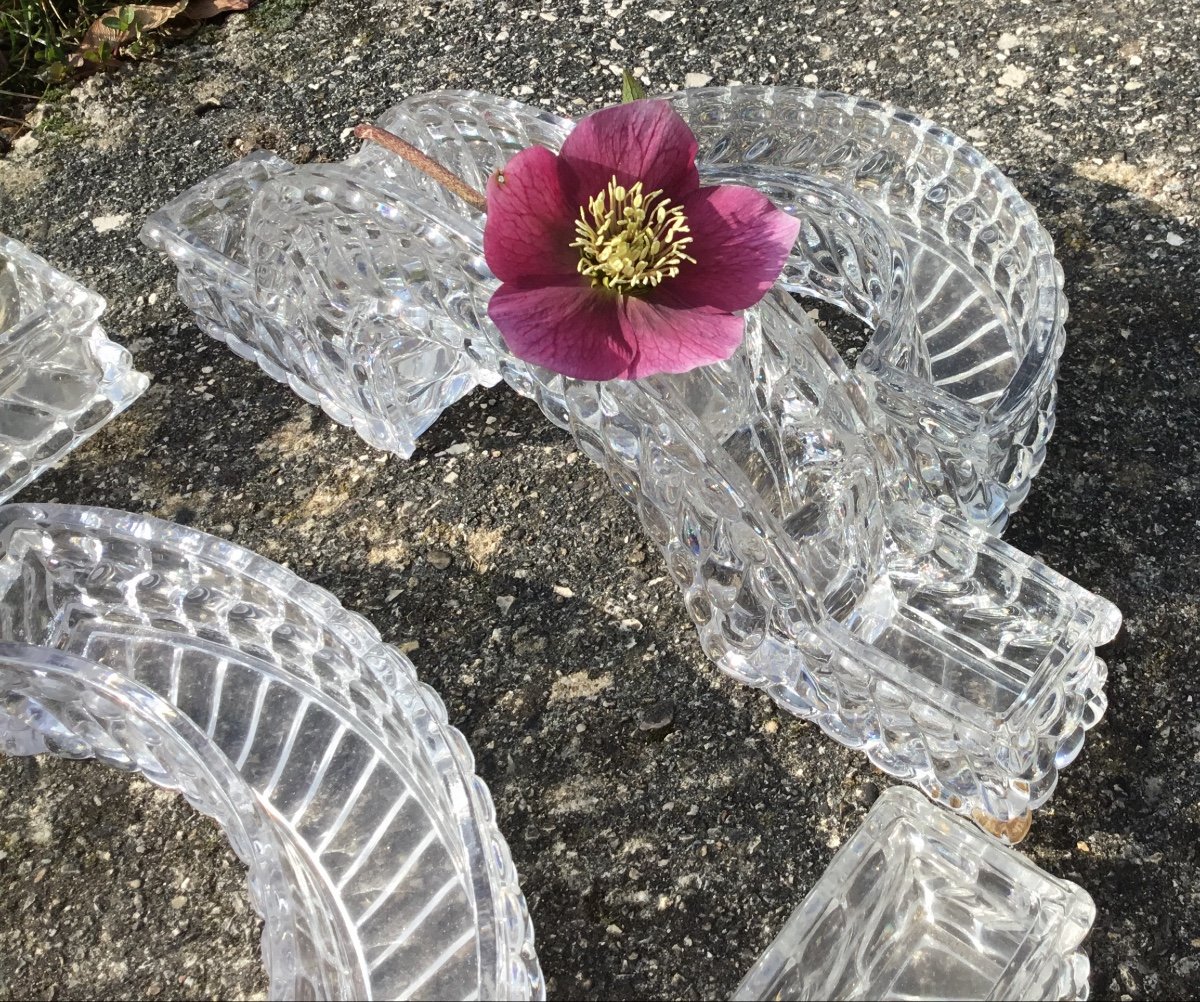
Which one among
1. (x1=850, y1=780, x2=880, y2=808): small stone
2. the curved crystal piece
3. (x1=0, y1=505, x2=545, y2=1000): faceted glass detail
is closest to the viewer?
(x1=0, y1=505, x2=545, y2=1000): faceted glass detail

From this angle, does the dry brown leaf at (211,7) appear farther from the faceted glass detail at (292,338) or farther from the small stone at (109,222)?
the faceted glass detail at (292,338)

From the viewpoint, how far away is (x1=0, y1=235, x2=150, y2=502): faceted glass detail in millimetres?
1524

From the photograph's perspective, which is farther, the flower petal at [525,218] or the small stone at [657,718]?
the small stone at [657,718]

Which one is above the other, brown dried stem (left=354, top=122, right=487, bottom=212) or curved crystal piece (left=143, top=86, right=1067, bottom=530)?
brown dried stem (left=354, top=122, right=487, bottom=212)

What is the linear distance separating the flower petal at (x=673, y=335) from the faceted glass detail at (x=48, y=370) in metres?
0.71

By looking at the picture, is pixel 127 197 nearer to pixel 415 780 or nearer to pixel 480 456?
pixel 480 456

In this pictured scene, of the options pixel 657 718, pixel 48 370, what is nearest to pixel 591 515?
pixel 657 718

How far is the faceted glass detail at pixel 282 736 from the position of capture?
3.89 ft

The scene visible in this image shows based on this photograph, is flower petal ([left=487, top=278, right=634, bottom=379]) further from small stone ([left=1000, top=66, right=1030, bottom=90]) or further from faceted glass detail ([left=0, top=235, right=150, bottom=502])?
small stone ([left=1000, top=66, right=1030, bottom=90])

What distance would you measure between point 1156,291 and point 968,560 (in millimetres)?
520

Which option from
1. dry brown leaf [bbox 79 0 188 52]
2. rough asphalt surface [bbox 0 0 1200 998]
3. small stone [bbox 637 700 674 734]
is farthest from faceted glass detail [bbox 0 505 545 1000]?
dry brown leaf [bbox 79 0 188 52]

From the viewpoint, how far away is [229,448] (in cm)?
159

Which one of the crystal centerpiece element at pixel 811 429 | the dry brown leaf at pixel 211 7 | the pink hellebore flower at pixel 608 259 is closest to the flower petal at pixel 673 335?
the pink hellebore flower at pixel 608 259

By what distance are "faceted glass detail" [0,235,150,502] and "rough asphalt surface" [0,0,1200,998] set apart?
50mm
